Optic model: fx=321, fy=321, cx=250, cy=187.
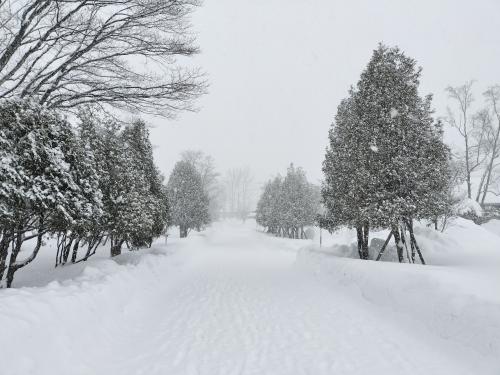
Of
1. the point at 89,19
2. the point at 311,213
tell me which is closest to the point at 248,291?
the point at 89,19

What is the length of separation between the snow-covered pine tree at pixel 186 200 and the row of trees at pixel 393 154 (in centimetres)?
2050

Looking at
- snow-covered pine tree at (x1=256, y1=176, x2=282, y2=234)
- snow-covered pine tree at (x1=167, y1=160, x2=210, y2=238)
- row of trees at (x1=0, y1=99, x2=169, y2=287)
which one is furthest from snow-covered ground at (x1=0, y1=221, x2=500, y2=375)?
snow-covered pine tree at (x1=256, y1=176, x2=282, y2=234)

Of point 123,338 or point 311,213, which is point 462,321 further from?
point 311,213

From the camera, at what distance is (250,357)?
495 centimetres

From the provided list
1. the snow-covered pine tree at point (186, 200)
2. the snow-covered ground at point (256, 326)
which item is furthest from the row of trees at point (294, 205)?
the snow-covered ground at point (256, 326)

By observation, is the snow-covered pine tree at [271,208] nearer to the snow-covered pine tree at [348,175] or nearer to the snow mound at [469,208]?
the snow mound at [469,208]

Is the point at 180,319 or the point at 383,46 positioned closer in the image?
the point at 180,319

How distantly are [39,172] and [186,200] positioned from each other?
25071 mm

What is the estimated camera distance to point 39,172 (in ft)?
21.0

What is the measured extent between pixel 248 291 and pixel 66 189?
5961 mm

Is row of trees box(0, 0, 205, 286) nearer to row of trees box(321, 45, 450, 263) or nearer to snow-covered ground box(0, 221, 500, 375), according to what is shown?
snow-covered ground box(0, 221, 500, 375)

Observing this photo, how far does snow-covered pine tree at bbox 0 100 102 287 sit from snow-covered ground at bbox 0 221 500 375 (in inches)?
58.0

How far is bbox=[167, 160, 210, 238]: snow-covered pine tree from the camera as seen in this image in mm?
31156

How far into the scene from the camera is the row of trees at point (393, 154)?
451 inches
